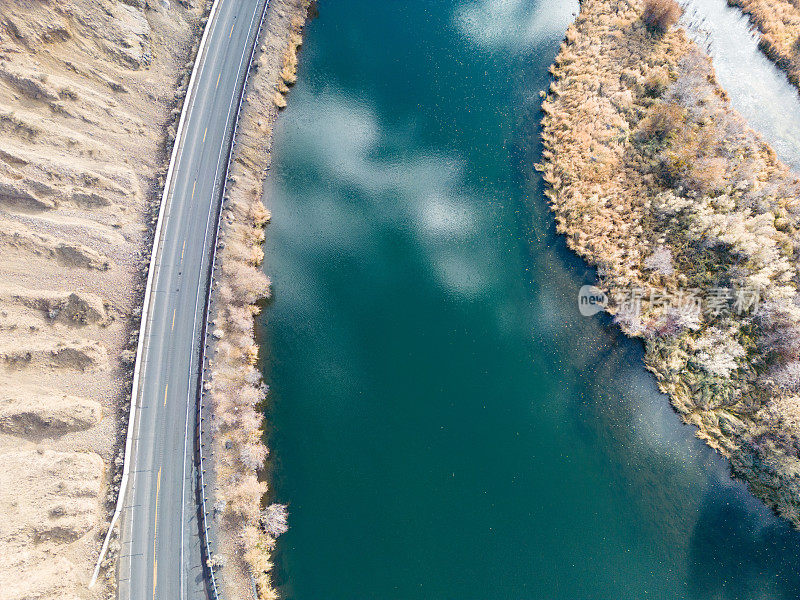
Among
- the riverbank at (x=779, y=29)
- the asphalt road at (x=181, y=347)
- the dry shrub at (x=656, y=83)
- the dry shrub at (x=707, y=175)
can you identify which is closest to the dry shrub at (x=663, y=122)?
the dry shrub at (x=656, y=83)

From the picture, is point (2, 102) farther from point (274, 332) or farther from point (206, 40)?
point (274, 332)

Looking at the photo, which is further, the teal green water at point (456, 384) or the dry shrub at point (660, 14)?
the dry shrub at point (660, 14)

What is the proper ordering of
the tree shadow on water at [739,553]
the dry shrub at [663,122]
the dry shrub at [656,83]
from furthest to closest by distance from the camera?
1. the dry shrub at [656,83]
2. the dry shrub at [663,122]
3. the tree shadow on water at [739,553]

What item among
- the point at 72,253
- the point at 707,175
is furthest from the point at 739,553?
the point at 72,253

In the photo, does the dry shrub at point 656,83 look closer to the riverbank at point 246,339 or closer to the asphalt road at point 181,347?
the riverbank at point 246,339

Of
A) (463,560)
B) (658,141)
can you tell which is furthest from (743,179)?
(463,560)

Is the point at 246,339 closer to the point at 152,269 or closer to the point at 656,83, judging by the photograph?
the point at 152,269

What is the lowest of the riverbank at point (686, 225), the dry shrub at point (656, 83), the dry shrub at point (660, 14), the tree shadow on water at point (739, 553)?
the tree shadow on water at point (739, 553)

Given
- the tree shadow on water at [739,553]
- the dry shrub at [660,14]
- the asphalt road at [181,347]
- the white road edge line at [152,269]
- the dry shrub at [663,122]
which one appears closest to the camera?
the asphalt road at [181,347]
